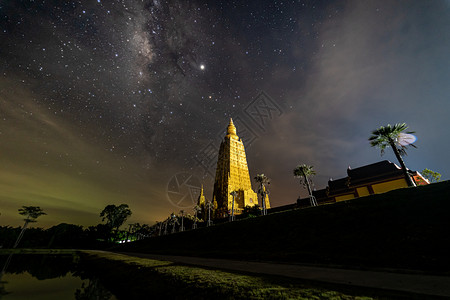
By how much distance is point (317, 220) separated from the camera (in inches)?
776

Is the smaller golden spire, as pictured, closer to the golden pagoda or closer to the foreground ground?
the golden pagoda

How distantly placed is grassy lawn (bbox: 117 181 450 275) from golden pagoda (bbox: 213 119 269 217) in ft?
172

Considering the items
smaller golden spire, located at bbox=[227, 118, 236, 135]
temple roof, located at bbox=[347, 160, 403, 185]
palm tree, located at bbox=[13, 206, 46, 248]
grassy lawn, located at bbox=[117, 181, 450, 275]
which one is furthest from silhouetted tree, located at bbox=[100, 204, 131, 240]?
temple roof, located at bbox=[347, 160, 403, 185]

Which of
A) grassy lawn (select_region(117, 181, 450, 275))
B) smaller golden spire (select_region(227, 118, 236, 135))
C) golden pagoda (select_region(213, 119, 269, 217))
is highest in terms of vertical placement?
smaller golden spire (select_region(227, 118, 236, 135))

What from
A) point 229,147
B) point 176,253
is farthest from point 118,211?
point 176,253

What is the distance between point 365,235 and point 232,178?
72366 mm

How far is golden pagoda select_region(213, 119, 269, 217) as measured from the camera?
255 ft

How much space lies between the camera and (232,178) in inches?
3364

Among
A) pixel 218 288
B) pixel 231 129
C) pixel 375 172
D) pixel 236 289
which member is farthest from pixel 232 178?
pixel 236 289

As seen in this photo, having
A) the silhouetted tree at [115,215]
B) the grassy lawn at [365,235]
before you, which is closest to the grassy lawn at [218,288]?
the grassy lawn at [365,235]

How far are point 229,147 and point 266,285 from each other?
302ft

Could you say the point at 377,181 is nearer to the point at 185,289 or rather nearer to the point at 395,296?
the point at 395,296

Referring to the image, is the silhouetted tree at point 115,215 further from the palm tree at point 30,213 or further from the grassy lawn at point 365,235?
the grassy lawn at point 365,235

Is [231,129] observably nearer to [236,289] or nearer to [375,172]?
[375,172]
